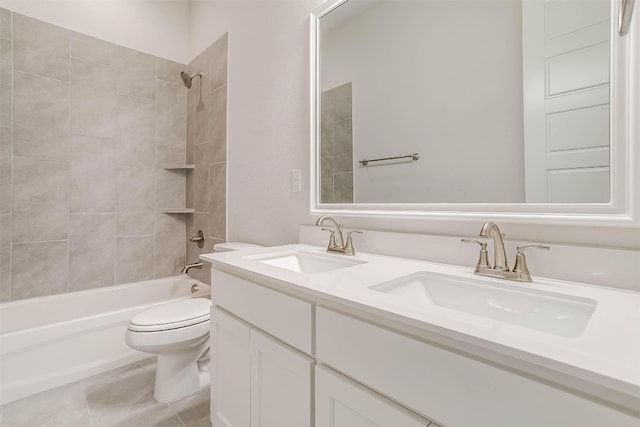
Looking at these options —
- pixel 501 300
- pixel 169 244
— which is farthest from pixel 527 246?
pixel 169 244

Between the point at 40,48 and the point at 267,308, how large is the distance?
7.81 ft

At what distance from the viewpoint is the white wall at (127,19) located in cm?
194

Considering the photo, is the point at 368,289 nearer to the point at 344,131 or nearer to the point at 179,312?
the point at 344,131

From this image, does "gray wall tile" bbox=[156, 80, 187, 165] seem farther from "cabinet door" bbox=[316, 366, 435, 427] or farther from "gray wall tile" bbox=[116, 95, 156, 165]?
"cabinet door" bbox=[316, 366, 435, 427]

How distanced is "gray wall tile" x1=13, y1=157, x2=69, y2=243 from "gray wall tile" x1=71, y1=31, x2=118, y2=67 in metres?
0.78

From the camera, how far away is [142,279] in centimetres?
234

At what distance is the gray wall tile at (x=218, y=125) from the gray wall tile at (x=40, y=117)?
3.07 feet

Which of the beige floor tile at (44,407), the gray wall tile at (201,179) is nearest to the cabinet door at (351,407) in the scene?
the beige floor tile at (44,407)

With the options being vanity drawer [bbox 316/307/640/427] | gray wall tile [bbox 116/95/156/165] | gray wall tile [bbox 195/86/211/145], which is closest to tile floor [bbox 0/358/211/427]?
vanity drawer [bbox 316/307/640/427]

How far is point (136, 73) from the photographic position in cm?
230

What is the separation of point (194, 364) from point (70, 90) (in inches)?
78.8

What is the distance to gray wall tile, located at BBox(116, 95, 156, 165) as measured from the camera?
88.3 inches

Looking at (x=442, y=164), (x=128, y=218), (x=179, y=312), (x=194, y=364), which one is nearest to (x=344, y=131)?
(x=442, y=164)

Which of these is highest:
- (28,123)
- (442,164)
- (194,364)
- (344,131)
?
(28,123)
